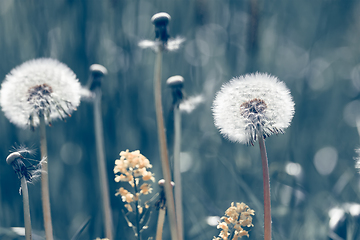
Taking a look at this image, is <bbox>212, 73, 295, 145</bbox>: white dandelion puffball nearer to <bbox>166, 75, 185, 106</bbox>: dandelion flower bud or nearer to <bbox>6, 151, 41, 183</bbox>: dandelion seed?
<bbox>166, 75, 185, 106</bbox>: dandelion flower bud

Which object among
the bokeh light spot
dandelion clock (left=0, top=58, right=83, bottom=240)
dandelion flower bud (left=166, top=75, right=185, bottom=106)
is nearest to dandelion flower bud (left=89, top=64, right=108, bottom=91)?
dandelion clock (left=0, top=58, right=83, bottom=240)

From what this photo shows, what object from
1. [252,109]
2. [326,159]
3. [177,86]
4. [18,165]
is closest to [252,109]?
[252,109]

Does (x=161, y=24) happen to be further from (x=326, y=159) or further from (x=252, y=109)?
(x=326, y=159)

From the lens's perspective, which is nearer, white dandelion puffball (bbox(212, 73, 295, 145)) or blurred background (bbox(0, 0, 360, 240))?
white dandelion puffball (bbox(212, 73, 295, 145))

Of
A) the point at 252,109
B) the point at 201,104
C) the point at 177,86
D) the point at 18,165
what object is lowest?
the point at 18,165

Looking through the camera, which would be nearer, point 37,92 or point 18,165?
point 18,165

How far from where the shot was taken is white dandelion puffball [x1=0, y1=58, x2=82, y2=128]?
0.76 meters

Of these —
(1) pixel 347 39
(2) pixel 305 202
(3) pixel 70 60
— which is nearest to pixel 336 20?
(1) pixel 347 39

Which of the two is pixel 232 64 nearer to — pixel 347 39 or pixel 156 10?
pixel 156 10

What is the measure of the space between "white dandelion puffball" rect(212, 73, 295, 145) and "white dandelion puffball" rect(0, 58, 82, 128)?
0.36m

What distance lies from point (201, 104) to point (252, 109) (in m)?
0.65

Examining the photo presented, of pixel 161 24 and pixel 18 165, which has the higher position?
pixel 161 24

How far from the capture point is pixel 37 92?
30.1 inches

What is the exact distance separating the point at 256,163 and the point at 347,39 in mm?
735
